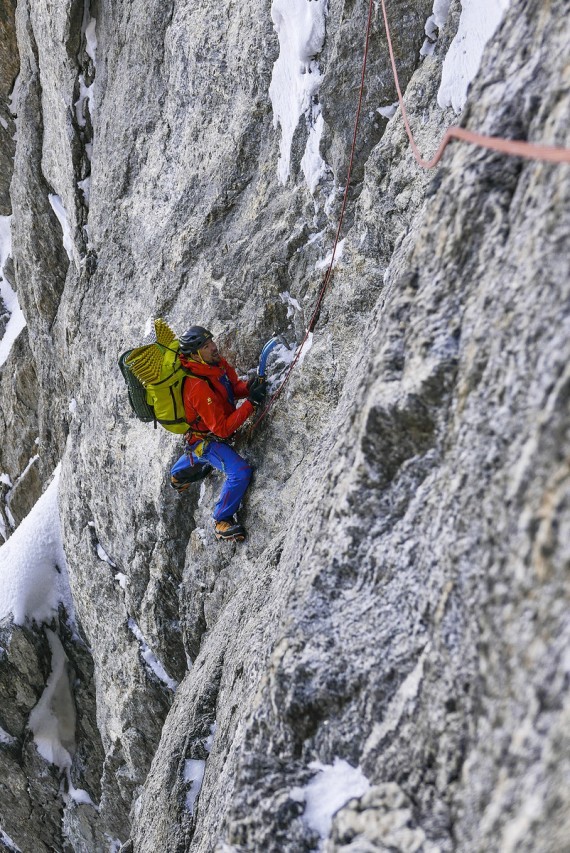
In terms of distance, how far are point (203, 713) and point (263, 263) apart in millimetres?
4219

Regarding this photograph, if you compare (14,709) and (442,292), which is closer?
(442,292)

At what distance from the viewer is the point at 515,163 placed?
2.87m

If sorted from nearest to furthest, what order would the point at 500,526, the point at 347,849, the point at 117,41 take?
the point at 500,526
the point at 347,849
the point at 117,41

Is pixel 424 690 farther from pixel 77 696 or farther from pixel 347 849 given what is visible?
pixel 77 696

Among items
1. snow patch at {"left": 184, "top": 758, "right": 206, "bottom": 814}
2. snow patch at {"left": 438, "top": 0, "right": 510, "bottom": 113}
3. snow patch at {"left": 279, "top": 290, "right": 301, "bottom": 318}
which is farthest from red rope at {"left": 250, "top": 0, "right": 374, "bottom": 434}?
snow patch at {"left": 184, "top": 758, "right": 206, "bottom": 814}

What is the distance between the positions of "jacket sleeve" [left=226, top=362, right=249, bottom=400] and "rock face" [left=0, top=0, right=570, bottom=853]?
0.91ft

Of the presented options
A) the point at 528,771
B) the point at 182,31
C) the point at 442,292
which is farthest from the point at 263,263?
the point at 528,771

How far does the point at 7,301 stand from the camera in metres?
17.7

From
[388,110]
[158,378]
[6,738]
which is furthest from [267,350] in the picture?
[6,738]

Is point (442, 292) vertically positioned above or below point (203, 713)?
above

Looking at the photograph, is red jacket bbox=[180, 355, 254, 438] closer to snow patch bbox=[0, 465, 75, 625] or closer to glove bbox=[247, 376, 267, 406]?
glove bbox=[247, 376, 267, 406]

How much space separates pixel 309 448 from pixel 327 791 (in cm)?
370

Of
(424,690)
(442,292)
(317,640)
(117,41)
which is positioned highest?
(117,41)

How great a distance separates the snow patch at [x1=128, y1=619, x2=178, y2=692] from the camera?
31.4ft
